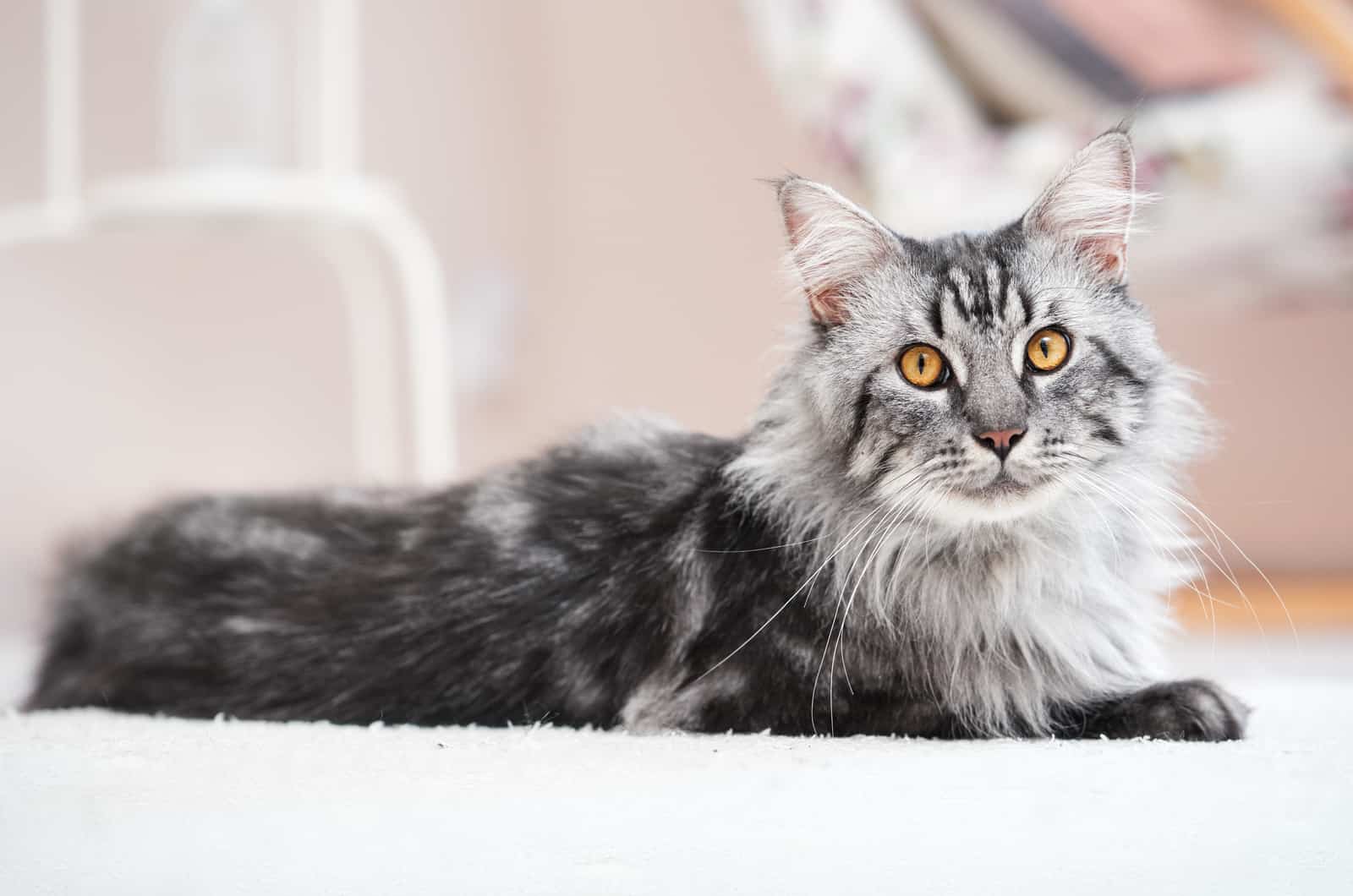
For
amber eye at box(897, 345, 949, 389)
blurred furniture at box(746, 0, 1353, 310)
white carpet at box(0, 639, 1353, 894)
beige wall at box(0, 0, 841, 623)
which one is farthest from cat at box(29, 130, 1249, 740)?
beige wall at box(0, 0, 841, 623)

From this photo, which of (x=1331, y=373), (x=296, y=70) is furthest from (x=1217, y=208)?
(x=296, y=70)

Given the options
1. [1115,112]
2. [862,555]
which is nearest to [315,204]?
[862,555]

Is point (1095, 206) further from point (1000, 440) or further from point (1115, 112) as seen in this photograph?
point (1115, 112)

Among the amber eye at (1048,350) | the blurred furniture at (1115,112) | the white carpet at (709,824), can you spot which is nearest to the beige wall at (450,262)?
the blurred furniture at (1115,112)

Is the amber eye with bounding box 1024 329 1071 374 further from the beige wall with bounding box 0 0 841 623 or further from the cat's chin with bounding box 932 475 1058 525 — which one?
the beige wall with bounding box 0 0 841 623

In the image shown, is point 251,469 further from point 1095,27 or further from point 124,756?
point 124,756

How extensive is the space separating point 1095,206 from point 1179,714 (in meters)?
0.53

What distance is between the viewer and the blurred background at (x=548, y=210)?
2.81 meters

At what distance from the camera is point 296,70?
11.3 ft

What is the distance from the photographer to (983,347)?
1.29m

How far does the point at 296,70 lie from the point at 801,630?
2653 millimetres

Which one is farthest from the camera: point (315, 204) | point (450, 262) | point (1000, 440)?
point (450, 262)

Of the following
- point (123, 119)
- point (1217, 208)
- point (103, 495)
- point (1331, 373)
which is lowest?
point (103, 495)

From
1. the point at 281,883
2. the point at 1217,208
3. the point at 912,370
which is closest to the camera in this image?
the point at 281,883
